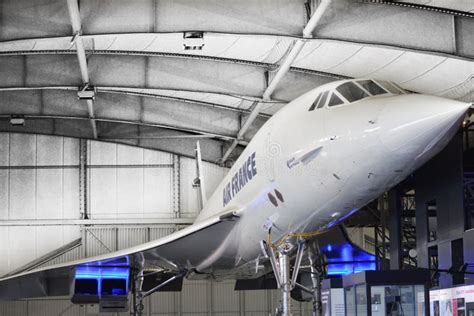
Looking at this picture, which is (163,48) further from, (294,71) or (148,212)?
(148,212)

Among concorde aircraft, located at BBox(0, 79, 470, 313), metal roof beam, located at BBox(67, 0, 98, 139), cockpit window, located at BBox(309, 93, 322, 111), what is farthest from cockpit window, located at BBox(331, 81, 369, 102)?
metal roof beam, located at BBox(67, 0, 98, 139)

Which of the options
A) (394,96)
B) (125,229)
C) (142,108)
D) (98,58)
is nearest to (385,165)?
(394,96)

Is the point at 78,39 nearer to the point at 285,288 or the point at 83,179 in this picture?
the point at 285,288

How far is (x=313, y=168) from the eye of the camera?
12664 mm

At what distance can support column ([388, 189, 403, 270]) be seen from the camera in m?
18.3

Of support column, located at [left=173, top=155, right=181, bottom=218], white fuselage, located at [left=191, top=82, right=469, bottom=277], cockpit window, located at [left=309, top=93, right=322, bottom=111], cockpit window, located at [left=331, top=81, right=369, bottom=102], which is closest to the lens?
white fuselage, located at [left=191, top=82, right=469, bottom=277]

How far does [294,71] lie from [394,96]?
10033 millimetres

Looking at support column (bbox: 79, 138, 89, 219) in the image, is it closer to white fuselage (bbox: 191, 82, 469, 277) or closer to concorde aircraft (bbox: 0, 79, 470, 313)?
concorde aircraft (bbox: 0, 79, 470, 313)

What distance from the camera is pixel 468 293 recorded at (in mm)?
11961

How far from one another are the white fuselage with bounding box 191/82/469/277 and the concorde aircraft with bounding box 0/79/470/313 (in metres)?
0.02

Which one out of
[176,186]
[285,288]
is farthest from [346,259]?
[176,186]

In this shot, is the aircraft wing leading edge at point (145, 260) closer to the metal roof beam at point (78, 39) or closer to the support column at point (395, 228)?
the support column at point (395, 228)

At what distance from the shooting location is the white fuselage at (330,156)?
1122 centimetres

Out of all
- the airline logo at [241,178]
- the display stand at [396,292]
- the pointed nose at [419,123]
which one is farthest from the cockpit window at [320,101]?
the display stand at [396,292]
